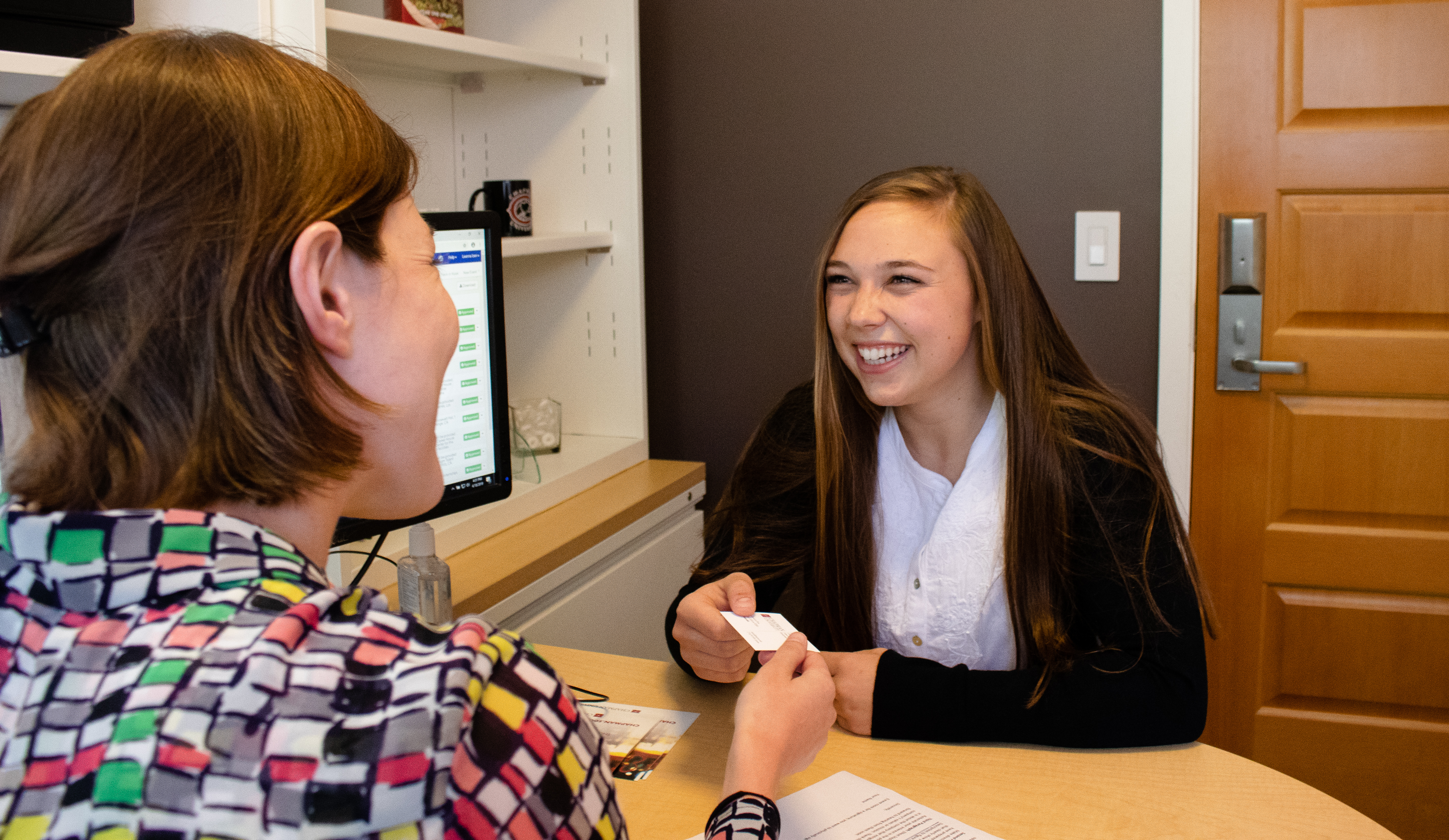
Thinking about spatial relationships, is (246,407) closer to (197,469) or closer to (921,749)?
(197,469)

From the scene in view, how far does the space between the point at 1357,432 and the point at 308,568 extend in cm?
215

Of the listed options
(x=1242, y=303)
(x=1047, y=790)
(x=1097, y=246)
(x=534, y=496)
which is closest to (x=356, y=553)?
(x=534, y=496)

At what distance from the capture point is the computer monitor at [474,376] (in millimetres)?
1378

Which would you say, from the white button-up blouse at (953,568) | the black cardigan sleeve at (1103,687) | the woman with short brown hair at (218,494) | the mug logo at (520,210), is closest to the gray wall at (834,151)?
the mug logo at (520,210)

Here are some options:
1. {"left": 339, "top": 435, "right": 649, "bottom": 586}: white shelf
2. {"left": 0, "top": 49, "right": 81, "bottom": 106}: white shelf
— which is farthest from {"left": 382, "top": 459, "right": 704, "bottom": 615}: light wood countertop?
{"left": 0, "top": 49, "right": 81, "bottom": 106}: white shelf

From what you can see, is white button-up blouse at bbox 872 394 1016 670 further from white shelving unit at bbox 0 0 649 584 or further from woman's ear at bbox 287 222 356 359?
woman's ear at bbox 287 222 356 359

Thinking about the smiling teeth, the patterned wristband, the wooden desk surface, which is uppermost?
the smiling teeth

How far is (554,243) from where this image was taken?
2049 millimetres

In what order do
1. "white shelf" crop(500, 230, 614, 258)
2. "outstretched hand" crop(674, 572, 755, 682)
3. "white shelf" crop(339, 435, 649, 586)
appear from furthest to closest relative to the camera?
"white shelf" crop(500, 230, 614, 258) → "white shelf" crop(339, 435, 649, 586) → "outstretched hand" crop(674, 572, 755, 682)

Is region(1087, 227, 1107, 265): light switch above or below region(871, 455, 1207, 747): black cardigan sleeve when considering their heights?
above

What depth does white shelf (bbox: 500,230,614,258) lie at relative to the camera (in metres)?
1.92

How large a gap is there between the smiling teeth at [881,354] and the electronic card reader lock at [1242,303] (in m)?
1.08

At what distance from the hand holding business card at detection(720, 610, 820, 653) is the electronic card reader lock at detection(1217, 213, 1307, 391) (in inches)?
56.6

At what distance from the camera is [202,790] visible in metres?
0.48
